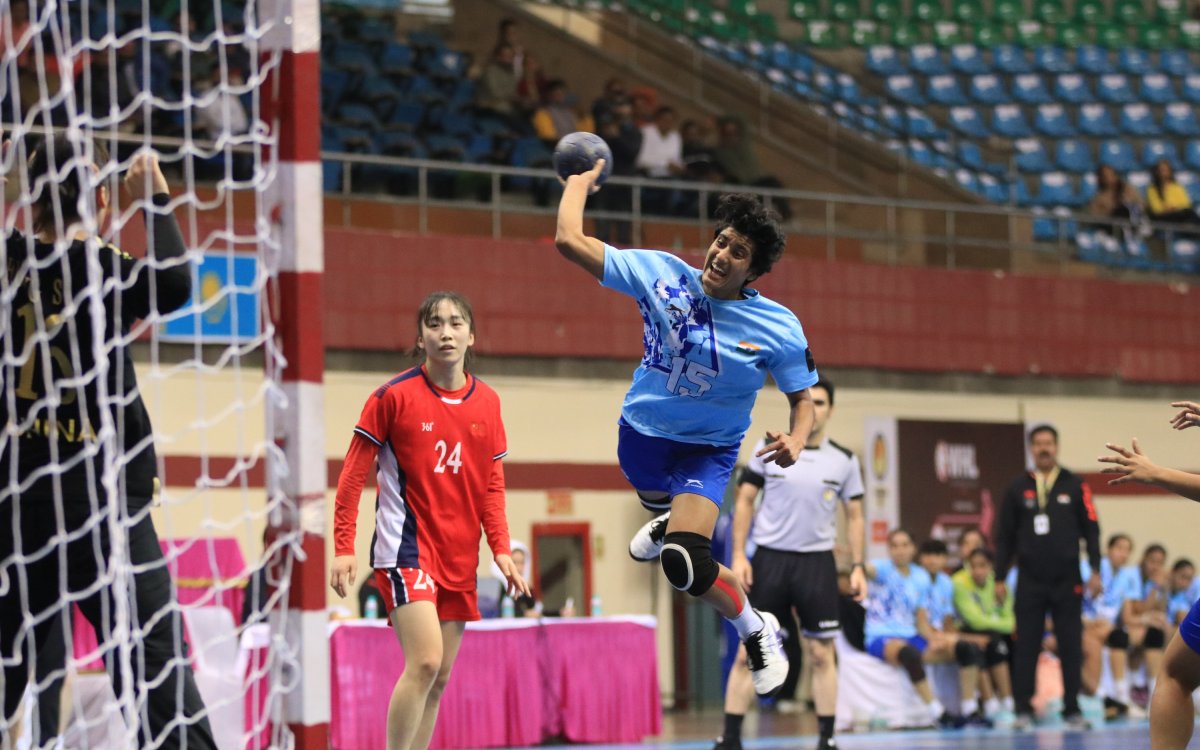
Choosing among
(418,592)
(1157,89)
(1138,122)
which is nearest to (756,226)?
(418,592)

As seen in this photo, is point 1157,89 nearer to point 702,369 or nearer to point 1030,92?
point 1030,92

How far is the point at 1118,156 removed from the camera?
2228 cm

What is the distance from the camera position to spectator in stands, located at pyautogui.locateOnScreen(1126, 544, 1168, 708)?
54.1 ft

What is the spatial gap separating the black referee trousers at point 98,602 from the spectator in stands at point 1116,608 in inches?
467

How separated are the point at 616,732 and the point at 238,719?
2.96 meters

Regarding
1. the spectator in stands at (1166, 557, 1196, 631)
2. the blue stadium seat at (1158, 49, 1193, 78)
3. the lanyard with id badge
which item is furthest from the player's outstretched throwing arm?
the blue stadium seat at (1158, 49, 1193, 78)

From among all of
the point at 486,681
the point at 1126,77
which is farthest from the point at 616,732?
the point at 1126,77

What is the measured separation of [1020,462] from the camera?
1878 centimetres

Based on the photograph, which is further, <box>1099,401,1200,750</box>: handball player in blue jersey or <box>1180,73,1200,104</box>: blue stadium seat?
<box>1180,73,1200,104</box>: blue stadium seat

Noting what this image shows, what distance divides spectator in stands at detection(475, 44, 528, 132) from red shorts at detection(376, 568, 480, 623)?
38.0 ft

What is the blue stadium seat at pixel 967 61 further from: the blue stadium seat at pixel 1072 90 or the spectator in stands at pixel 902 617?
the spectator in stands at pixel 902 617

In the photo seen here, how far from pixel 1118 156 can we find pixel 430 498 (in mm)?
17103

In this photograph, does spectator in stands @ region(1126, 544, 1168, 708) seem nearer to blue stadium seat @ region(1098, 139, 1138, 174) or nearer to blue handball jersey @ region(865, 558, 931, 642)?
blue handball jersey @ region(865, 558, 931, 642)

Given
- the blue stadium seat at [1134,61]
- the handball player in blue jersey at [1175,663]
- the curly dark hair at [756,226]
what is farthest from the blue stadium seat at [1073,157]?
the handball player in blue jersey at [1175,663]
